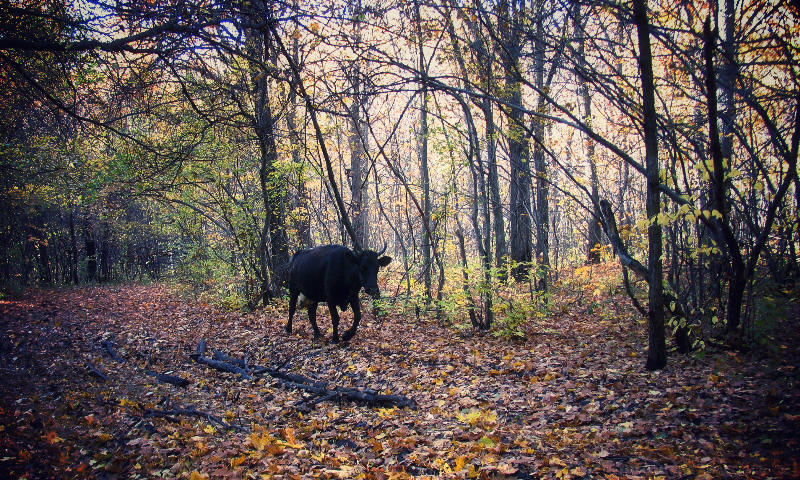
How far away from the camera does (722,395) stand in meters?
4.79

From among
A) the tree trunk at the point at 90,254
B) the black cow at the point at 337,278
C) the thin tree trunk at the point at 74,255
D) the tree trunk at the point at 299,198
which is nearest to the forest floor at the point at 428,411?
the black cow at the point at 337,278

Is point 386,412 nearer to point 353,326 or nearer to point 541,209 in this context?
point 353,326

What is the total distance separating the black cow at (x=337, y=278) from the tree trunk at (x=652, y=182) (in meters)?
5.05

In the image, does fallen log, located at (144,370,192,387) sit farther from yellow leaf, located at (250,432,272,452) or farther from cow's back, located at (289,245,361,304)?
cow's back, located at (289,245,361,304)

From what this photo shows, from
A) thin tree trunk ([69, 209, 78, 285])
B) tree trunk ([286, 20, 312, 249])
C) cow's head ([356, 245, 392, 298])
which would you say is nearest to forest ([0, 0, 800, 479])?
cow's head ([356, 245, 392, 298])

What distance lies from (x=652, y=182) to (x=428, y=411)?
4.14 meters

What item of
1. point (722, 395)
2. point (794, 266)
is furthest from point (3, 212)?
point (794, 266)

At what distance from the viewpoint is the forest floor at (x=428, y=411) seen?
3947 millimetres

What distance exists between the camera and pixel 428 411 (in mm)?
5570

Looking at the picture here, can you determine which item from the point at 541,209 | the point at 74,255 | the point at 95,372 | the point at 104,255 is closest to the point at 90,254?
the point at 104,255

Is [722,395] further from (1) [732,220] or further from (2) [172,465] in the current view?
(2) [172,465]

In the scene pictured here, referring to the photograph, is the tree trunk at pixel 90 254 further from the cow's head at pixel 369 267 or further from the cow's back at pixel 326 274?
the cow's head at pixel 369 267

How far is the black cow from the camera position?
9.30m

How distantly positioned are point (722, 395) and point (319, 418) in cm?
485
